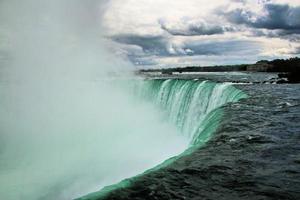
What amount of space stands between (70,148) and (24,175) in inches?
233

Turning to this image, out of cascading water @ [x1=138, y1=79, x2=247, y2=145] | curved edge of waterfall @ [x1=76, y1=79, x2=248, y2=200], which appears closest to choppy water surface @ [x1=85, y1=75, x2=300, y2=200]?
curved edge of waterfall @ [x1=76, y1=79, x2=248, y2=200]

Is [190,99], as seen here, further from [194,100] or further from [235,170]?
[235,170]

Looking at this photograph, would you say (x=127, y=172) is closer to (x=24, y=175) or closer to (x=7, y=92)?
(x=24, y=175)

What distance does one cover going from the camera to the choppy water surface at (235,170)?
17.2ft

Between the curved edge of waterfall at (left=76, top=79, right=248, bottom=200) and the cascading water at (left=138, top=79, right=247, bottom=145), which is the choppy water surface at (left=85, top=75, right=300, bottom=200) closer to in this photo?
the curved edge of waterfall at (left=76, top=79, right=248, bottom=200)

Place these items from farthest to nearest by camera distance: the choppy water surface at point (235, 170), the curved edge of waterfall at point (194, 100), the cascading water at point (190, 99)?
the cascading water at point (190, 99), the curved edge of waterfall at point (194, 100), the choppy water surface at point (235, 170)

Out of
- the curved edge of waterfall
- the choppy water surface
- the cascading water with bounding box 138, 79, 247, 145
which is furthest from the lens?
the cascading water with bounding box 138, 79, 247, 145

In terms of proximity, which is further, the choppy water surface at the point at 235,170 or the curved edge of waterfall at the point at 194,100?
the curved edge of waterfall at the point at 194,100

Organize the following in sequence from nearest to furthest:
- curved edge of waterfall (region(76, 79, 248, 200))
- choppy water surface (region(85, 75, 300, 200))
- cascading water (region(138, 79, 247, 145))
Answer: choppy water surface (region(85, 75, 300, 200)), curved edge of waterfall (region(76, 79, 248, 200)), cascading water (region(138, 79, 247, 145))

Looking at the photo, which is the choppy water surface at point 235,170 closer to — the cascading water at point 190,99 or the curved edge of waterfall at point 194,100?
the curved edge of waterfall at point 194,100

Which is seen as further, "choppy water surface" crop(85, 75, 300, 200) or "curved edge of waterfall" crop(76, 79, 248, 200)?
"curved edge of waterfall" crop(76, 79, 248, 200)

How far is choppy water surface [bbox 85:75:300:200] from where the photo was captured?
5234 millimetres

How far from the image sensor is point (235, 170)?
6.29 meters

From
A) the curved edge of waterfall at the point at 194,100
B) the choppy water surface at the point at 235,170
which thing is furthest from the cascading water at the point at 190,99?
the choppy water surface at the point at 235,170
